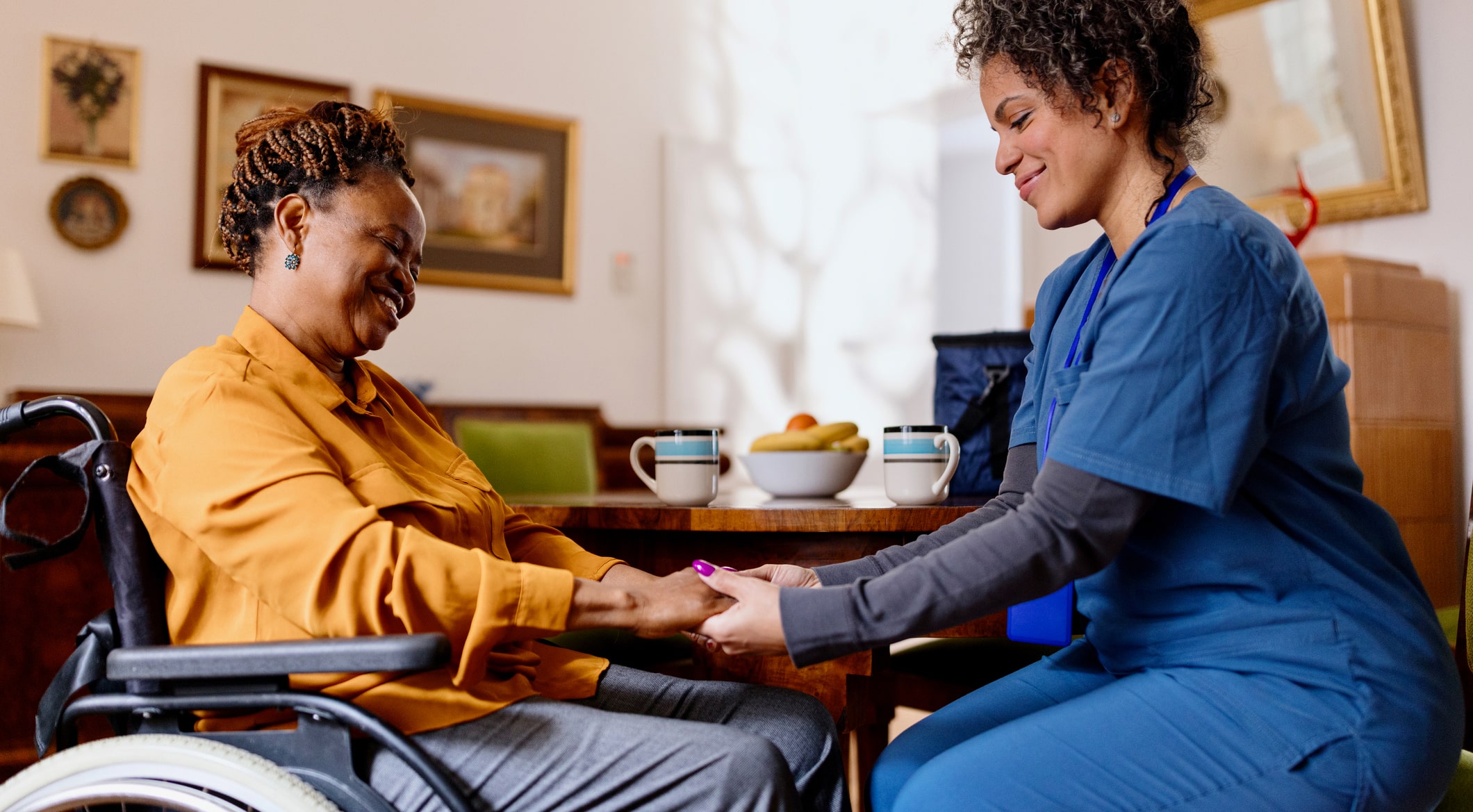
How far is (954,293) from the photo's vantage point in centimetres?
673

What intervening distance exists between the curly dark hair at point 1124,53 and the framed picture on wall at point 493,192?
12.0 feet

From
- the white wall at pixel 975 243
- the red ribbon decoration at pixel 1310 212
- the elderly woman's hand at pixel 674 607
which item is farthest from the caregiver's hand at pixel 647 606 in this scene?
the white wall at pixel 975 243

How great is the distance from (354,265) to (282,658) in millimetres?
519

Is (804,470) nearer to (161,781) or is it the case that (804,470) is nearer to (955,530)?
(955,530)

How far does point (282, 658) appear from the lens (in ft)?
3.25

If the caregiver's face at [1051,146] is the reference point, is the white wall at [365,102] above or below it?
above

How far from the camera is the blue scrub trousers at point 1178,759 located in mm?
1007

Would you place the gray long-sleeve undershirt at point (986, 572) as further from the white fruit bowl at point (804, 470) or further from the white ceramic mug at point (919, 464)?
the white fruit bowl at point (804, 470)

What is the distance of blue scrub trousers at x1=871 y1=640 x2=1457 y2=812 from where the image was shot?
1007mm

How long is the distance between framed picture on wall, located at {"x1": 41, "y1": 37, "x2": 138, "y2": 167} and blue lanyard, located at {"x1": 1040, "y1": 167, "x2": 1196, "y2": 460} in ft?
13.0

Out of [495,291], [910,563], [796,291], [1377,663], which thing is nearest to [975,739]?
[910,563]

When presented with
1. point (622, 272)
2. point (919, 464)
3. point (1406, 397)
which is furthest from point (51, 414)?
point (622, 272)

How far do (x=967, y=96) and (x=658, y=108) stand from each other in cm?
150

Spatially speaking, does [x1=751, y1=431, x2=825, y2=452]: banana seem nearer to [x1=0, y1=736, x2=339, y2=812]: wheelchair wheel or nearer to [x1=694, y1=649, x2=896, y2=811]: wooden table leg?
[x1=694, y1=649, x2=896, y2=811]: wooden table leg
